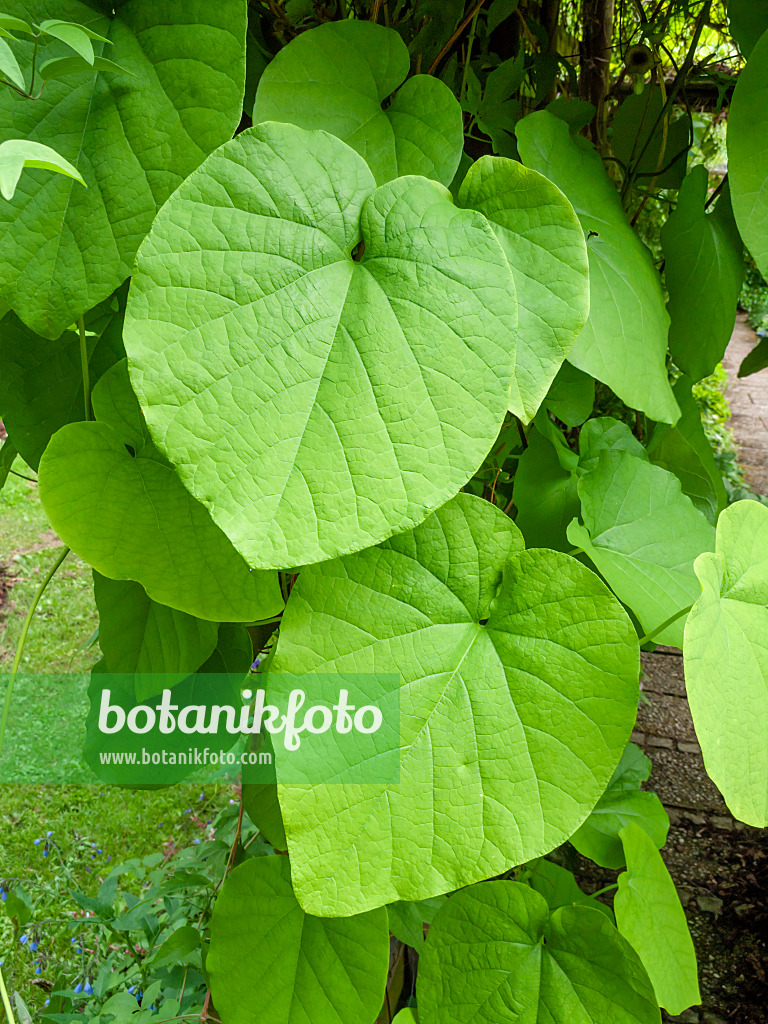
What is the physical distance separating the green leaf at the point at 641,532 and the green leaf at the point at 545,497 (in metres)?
0.03

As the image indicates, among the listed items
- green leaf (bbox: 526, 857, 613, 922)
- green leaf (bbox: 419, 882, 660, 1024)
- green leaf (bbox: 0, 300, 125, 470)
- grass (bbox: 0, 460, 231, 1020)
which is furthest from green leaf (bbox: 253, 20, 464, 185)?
grass (bbox: 0, 460, 231, 1020)

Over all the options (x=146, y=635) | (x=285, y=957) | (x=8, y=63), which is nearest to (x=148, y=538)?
(x=146, y=635)

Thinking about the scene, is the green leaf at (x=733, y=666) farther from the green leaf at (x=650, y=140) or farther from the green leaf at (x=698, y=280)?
the green leaf at (x=650, y=140)

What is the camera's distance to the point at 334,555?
0.32 meters

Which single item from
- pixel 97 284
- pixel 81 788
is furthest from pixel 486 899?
pixel 81 788

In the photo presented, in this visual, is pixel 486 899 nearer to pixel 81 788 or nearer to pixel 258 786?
pixel 258 786

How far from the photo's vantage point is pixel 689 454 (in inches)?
31.6

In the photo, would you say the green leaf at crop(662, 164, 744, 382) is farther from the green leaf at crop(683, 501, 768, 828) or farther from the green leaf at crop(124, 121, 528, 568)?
the green leaf at crop(124, 121, 528, 568)

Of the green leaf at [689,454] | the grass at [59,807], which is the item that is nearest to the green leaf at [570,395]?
the green leaf at [689,454]

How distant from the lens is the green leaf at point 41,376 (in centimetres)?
57

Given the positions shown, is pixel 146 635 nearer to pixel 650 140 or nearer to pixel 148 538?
pixel 148 538

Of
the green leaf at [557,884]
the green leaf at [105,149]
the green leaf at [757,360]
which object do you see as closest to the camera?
the green leaf at [105,149]

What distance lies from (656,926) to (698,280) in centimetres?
57

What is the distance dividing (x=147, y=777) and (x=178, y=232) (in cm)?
53
